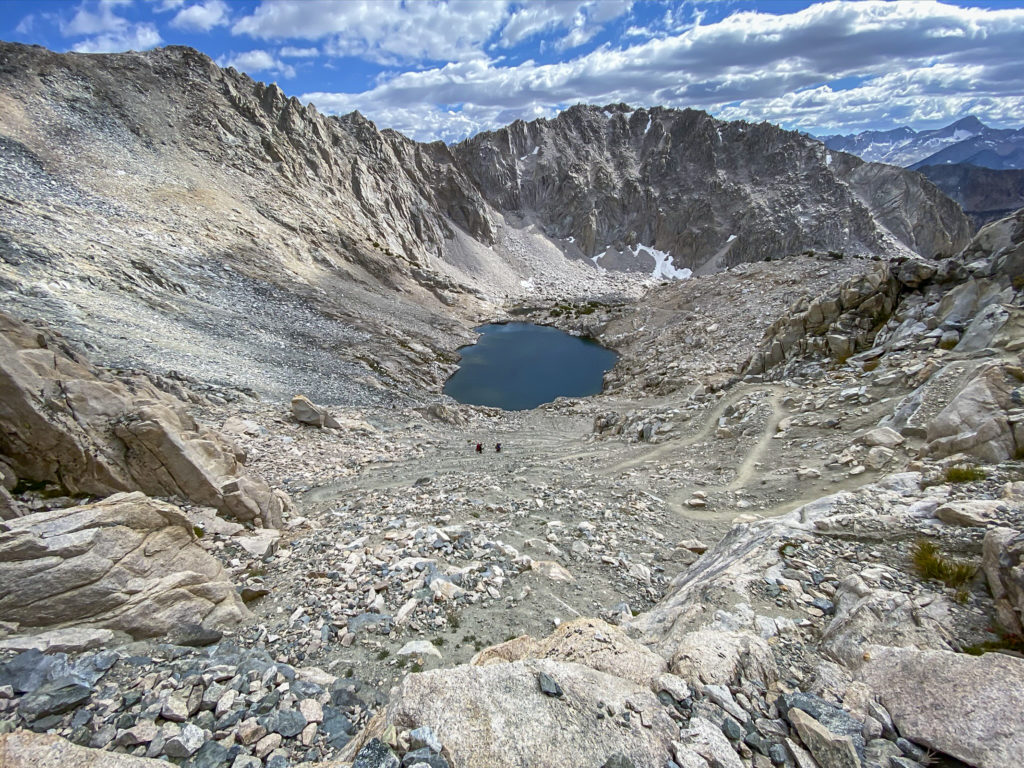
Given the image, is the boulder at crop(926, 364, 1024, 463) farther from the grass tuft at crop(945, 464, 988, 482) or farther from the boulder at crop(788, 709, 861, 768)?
the boulder at crop(788, 709, 861, 768)

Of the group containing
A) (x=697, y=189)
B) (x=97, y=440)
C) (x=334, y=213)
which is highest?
(x=697, y=189)

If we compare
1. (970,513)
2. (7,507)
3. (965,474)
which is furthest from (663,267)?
(7,507)

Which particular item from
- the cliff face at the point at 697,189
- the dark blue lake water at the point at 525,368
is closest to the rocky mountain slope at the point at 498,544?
the dark blue lake water at the point at 525,368

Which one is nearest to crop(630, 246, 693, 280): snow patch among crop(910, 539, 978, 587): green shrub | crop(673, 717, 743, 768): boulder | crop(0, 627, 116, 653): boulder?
crop(910, 539, 978, 587): green shrub

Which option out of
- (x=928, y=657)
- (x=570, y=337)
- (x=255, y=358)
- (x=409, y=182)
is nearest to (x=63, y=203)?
(x=255, y=358)

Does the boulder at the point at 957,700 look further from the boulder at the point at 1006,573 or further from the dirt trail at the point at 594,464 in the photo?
the dirt trail at the point at 594,464

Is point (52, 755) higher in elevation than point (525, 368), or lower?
higher

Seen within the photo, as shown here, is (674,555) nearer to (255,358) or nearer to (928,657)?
(928,657)

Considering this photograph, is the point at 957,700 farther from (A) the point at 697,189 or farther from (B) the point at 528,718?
(A) the point at 697,189
